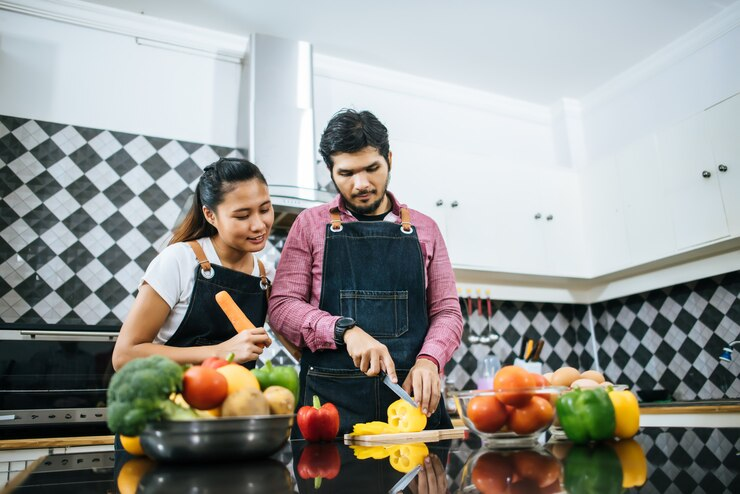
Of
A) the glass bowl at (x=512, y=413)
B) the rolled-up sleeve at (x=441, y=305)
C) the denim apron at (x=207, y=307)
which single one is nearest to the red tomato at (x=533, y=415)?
the glass bowl at (x=512, y=413)

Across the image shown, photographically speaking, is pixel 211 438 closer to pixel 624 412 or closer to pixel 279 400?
pixel 279 400

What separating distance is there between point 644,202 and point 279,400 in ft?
10.1

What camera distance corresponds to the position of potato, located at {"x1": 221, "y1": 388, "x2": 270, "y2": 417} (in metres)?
0.72

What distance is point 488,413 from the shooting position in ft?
2.84

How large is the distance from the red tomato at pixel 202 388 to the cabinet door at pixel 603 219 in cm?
319

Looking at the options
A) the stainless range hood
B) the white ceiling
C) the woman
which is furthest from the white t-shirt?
the white ceiling

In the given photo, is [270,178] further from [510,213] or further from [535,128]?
[535,128]

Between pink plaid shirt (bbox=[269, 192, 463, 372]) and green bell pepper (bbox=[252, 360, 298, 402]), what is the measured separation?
1.70 ft

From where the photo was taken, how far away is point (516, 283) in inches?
146

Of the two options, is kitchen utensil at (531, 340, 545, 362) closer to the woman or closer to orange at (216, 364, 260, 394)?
the woman

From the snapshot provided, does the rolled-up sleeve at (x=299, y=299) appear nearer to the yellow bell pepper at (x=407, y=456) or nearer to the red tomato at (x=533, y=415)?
the yellow bell pepper at (x=407, y=456)

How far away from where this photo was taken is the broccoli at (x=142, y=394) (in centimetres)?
67

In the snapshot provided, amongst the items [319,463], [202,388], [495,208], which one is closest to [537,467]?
[319,463]

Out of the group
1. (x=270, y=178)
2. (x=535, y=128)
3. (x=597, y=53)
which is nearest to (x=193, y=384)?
(x=270, y=178)
